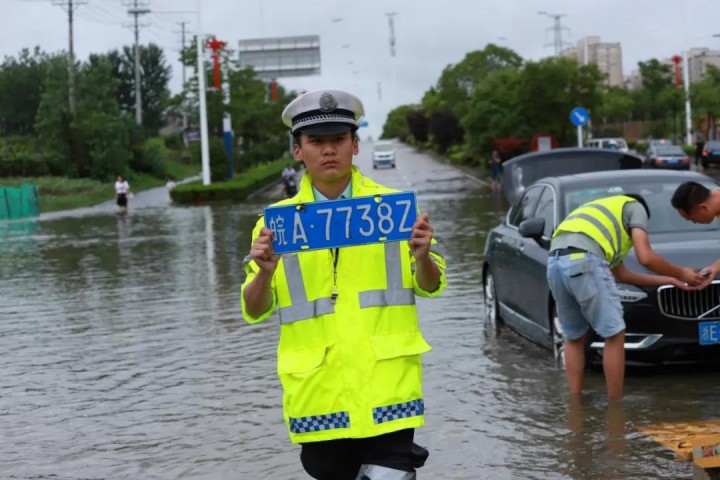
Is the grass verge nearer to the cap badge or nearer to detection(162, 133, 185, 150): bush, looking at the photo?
detection(162, 133, 185, 150): bush

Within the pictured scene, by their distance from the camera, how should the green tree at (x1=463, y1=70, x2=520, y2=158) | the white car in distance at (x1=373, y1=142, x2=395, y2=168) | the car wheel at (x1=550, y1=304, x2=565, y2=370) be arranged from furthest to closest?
1. the white car in distance at (x1=373, y1=142, x2=395, y2=168)
2. the green tree at (x1=463, y1=70, x2=520, y2=158)
3. the car wheel at (x1=550, y1=304, x2=565, y2=370)

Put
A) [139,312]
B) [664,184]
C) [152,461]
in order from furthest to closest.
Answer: [139,312], [664,184], [152,461]

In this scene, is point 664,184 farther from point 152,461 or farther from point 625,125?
point 625,125

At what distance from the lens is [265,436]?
7730mm

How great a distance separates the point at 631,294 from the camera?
850cm

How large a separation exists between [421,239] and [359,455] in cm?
75

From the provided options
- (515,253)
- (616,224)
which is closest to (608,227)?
(616,224)

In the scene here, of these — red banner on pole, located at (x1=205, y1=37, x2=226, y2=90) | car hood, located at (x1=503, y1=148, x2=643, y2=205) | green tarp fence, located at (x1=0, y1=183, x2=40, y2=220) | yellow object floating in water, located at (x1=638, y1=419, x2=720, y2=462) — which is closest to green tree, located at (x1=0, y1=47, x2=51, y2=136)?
red banner on pole, located at (x1=205, y1=37, x2=226, y2=90)

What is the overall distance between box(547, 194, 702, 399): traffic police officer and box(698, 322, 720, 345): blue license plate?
77 cm

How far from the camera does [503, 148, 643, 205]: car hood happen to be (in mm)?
17047

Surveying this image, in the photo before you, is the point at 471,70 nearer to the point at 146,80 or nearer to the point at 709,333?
the point at 146,80

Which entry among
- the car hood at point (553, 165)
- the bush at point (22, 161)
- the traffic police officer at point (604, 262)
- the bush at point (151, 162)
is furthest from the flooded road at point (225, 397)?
the bush at point (151, 162)

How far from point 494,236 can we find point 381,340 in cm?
777

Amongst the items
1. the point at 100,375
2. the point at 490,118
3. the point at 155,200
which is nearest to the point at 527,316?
the point at 100,375
